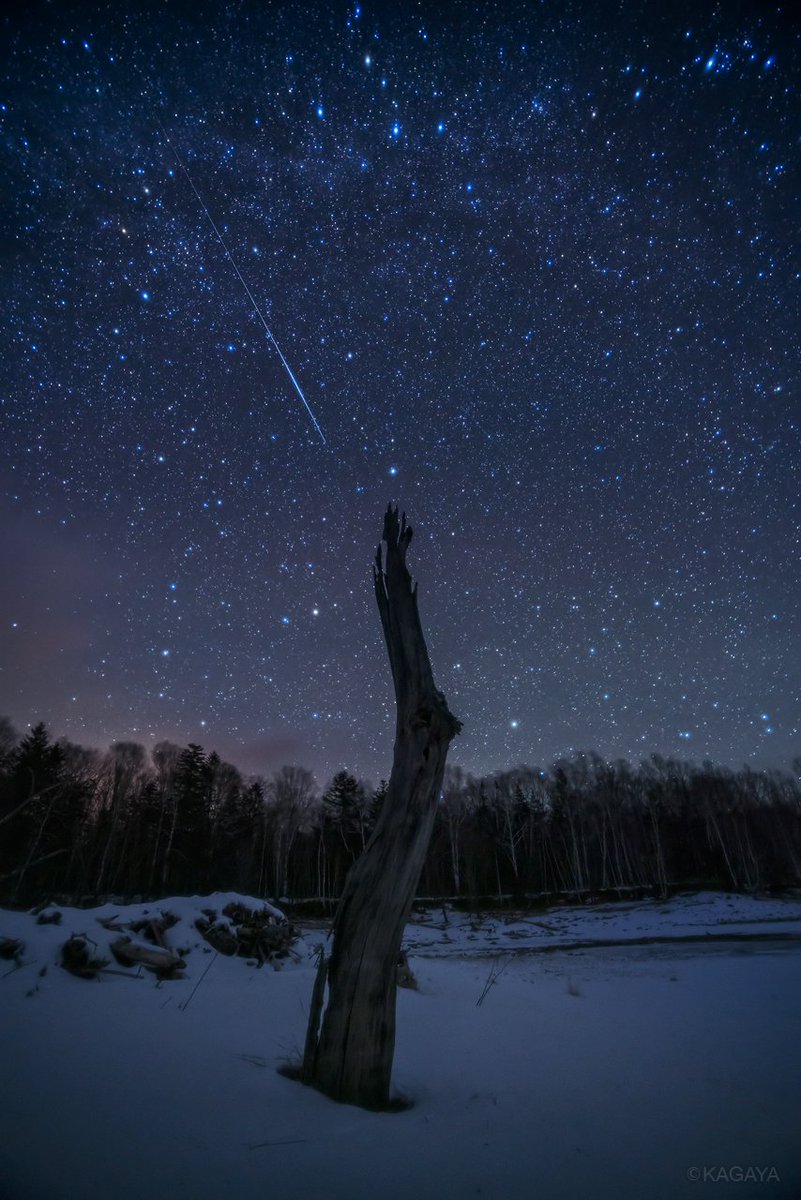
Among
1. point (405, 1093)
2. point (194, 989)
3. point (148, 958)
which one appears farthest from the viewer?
point (148, 958)

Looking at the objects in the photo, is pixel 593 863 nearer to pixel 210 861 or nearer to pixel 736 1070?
pixel 210 861

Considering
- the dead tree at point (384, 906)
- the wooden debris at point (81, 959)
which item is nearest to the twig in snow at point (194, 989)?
the wooden debris at point (81, 959)

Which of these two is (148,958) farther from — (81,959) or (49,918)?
(49,918)

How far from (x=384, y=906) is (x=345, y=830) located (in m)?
47.0

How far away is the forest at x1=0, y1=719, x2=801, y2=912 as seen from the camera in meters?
38.0

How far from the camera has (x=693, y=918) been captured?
2661cm

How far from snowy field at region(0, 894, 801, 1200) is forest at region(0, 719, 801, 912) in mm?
33617

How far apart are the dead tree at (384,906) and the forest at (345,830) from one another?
38.0 metres

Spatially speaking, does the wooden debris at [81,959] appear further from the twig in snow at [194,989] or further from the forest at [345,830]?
the forest at [345,830]

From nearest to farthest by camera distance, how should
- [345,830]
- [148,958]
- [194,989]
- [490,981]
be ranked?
[194,989] < [148,958] < [490,981] < [345,830]

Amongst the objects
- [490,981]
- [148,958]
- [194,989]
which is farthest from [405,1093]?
[148,958]

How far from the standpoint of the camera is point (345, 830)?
4653cm

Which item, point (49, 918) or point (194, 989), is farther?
point (49, 918)

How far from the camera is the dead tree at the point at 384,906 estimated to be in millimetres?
3760
